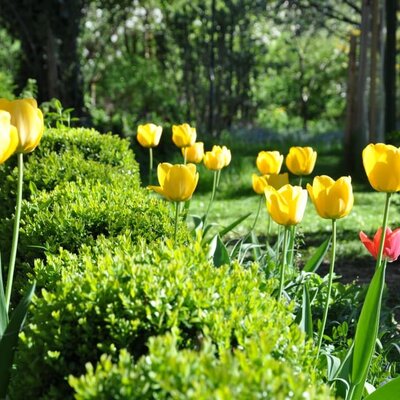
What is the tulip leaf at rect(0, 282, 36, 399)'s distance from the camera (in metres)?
2.13

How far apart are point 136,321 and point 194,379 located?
0.47m

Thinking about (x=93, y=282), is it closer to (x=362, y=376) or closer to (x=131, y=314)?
(x=131, y=314)

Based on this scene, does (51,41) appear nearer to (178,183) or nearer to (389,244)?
(178,183)

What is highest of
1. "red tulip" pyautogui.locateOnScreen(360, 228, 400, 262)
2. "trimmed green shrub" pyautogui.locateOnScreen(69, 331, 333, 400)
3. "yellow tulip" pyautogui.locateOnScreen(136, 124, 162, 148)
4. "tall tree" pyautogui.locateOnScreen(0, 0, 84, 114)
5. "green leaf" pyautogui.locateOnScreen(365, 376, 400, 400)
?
"tall tree" pyautogui.locateOnScreen(0, 0, 84, 114)

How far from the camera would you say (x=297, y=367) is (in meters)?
1.92

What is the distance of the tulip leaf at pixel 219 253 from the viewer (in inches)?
126

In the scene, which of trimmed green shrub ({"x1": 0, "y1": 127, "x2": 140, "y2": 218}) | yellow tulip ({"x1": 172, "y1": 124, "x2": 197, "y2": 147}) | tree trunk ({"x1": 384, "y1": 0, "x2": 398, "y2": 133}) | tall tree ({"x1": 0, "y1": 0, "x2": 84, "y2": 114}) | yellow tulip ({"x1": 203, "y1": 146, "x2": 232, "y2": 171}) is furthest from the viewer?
tree trunk ({"x1": 384, "y1": 0, "x2": 398, "y2": 133})

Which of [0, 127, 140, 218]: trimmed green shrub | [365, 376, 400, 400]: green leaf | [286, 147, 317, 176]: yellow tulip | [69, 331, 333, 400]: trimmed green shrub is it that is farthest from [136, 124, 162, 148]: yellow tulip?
[69, 331, 333, 400]: trimmed green shrub

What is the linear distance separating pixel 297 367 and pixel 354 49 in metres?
11.5

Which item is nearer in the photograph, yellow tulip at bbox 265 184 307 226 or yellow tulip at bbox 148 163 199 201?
yellow tulip at bbox 265 184 307 226

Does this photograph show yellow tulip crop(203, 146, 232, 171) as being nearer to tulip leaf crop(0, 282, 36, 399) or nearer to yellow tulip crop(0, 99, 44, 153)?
yellow tulip crop(0, 99, 44, 153)

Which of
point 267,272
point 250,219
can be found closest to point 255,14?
point 250,219

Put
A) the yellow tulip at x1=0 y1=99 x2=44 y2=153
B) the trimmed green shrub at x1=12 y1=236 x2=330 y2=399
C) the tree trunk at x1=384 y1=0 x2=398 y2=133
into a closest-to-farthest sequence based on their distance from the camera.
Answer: the trimmed green shrub at x1=12 y1=236 x2=330 y2=399, the yellow tulip at x1=0 y1=99 x2=44 y2=153, the tree trunk at x1=384 y1=0 x2=398 y2=133

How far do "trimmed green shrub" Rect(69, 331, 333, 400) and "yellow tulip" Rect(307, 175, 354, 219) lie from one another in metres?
0.83
